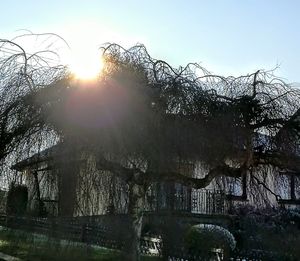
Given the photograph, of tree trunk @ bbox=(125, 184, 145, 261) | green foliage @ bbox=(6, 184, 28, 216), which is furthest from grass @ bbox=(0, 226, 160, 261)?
tree trunk @ bbox=(125, 184, 145, 261)

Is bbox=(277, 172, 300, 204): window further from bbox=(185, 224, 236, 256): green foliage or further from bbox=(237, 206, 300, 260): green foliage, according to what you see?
bbox=(185, 224, 236, 256): green foliage

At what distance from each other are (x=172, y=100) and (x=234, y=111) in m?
1.01

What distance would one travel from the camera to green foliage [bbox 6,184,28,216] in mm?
10359

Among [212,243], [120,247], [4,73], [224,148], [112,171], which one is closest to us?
[224,148]

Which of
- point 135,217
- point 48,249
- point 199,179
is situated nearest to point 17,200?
point 48,249

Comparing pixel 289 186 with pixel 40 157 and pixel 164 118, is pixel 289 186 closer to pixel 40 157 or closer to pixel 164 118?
pixel 164 118

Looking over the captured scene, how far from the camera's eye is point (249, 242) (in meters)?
12.8

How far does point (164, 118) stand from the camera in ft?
27.2

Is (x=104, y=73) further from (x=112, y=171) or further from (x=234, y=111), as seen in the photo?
(x=234, y=111)

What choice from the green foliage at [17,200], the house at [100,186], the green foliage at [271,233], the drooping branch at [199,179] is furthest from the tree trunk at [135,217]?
the green foliage at [271,233]

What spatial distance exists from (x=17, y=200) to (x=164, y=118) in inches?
178

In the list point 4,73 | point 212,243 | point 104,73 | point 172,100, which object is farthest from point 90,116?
point 212,243

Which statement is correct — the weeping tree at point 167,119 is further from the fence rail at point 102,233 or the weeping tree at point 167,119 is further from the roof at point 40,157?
the fence rail at point 102,233

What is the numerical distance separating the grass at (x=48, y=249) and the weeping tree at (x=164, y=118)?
192 cm
